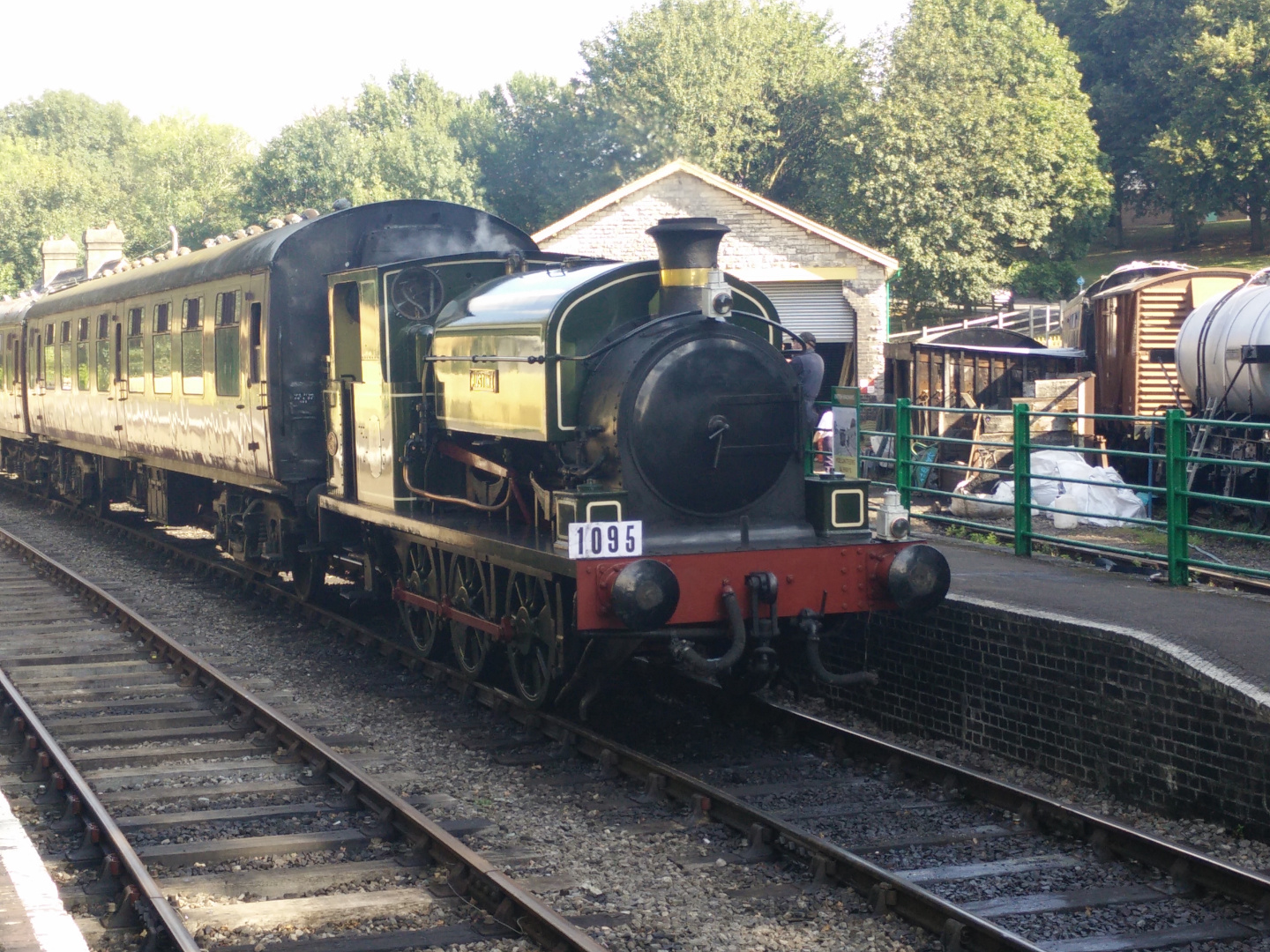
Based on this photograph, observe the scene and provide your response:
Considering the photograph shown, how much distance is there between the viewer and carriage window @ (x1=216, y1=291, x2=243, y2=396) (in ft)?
37.9

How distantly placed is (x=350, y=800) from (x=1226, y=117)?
54659 mm

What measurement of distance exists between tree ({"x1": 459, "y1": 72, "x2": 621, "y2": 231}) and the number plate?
49078mm

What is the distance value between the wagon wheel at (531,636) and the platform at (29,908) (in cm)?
296

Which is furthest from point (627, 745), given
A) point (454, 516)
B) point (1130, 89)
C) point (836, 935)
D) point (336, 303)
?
point (1130, 89)

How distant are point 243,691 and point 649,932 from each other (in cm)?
423

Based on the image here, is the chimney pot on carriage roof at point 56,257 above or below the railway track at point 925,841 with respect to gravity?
above

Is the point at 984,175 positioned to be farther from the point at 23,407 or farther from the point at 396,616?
the point at 396,616

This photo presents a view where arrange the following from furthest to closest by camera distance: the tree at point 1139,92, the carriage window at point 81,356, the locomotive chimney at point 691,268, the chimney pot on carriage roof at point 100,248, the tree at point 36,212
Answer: the tree at point 36,212 → the tree at point 1139,92 → the chimney pot on carriage roof at point 100,248 → the carriage window at point 81,356 → the locomotive chimney at point 691,268

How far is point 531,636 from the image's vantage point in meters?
7.86

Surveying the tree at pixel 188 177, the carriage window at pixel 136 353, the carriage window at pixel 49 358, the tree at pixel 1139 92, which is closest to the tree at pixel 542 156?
the tree at pixel 188 177

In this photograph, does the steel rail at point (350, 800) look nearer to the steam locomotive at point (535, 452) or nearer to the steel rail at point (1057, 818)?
the steam locomotive at point (535, 452)

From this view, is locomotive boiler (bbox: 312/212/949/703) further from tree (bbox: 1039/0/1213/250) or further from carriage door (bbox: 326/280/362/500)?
tree (bbox: 1039/0/1213/250)

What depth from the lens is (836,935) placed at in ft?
16.6

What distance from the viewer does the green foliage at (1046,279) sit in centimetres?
5031
